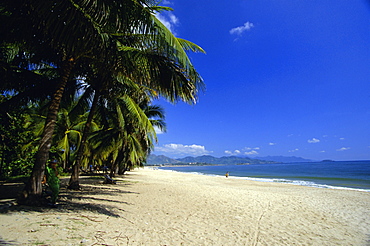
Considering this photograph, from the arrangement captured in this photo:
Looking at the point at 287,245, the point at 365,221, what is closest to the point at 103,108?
the point at 287,245

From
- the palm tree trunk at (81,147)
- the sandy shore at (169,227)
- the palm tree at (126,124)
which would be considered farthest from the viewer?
the palm tree at (126,124)

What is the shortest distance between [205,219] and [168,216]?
964mm

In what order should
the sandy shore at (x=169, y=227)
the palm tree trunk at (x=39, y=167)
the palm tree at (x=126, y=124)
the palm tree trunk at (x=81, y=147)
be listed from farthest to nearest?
1. the palm tree at (x=126, y=124)
2. the palm tree trunk at (x=81, y=147)
3. the palm tree trunk at (x=39, y=167)
4. the sandy shore at (x=169, y=227)

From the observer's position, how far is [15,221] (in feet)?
11.4

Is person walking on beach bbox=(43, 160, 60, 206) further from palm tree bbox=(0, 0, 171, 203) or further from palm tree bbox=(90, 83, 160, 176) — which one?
palm tree bbox=(90, 83, 160, 176)

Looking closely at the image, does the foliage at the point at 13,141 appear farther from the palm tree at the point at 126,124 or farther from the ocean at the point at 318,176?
the ocean at the point at 318,176

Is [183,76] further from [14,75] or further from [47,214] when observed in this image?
[14,75]

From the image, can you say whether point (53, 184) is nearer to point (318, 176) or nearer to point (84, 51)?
point (84, 51)

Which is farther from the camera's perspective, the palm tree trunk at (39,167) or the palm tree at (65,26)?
the palm tree trunk at (39,167)

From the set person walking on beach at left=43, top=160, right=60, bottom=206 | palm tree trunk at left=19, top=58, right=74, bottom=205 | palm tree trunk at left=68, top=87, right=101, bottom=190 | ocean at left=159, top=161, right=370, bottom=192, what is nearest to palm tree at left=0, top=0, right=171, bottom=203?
palm tree trunk at left=19, top=58, right=74, bottom=205

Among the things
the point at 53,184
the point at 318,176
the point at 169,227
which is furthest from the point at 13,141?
the point at 318,176

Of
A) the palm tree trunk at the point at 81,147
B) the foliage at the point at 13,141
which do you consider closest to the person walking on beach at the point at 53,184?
the palm tree trunk at the point at 81,147

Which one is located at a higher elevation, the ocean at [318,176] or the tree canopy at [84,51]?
the tree canopy at [84,51]

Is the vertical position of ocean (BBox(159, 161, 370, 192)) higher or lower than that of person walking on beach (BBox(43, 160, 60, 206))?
lower
